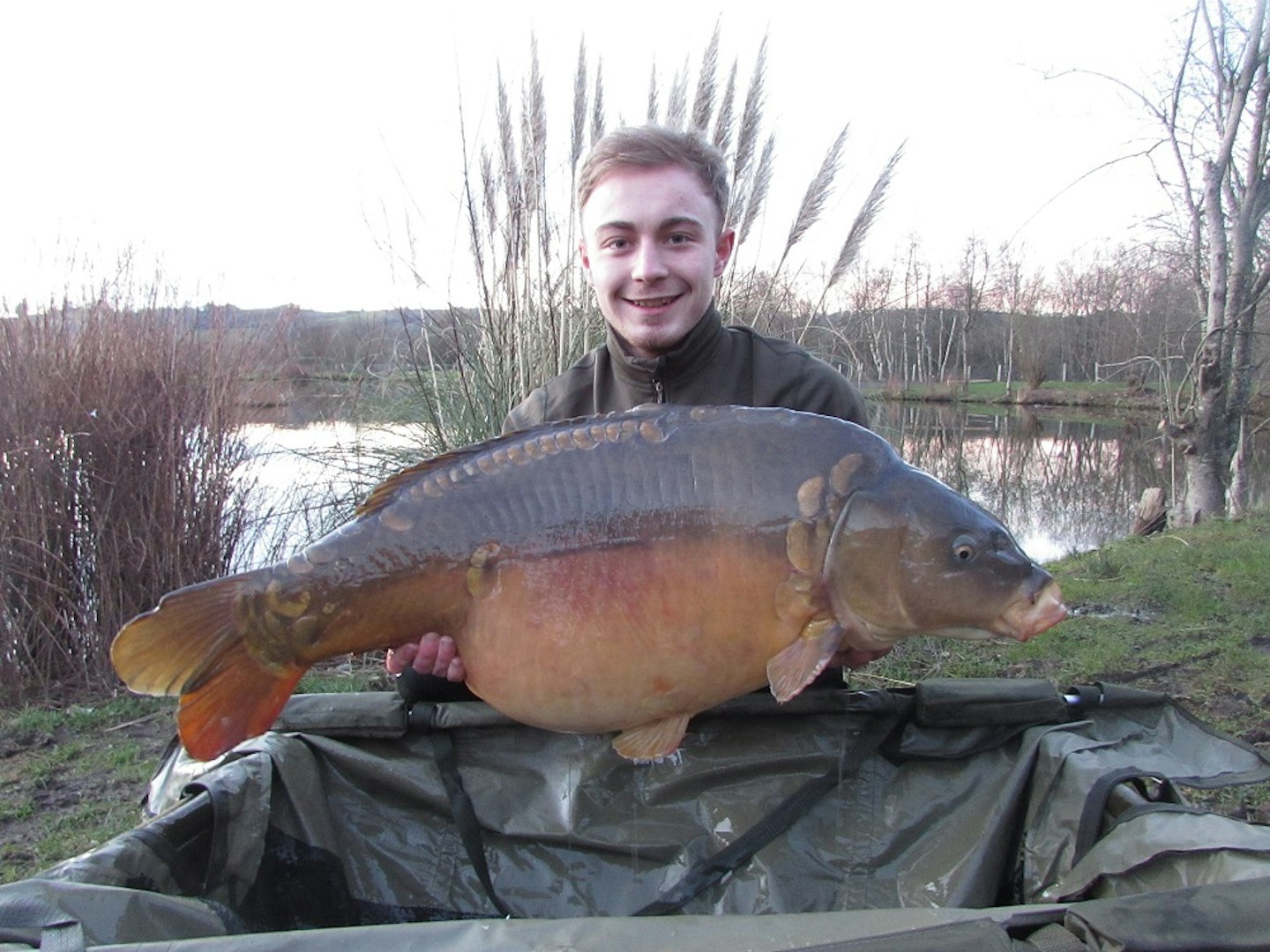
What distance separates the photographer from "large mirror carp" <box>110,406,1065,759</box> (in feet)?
3.77

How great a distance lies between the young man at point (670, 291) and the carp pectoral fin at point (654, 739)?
1.46 feet

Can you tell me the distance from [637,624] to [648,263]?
738 millimetres

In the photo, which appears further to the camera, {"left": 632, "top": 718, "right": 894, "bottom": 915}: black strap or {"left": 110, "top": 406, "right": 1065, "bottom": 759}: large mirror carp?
{"left": 632, "top": 718, "right": 894, "bottom": 915}: black strap

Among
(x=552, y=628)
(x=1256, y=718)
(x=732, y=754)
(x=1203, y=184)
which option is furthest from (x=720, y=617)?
(x=1203, y=184)

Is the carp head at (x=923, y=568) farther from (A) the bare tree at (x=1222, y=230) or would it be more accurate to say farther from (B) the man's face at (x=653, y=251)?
(A) the bare tree at (x=1222, y=230)

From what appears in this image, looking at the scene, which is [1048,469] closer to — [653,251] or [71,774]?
[653,251]

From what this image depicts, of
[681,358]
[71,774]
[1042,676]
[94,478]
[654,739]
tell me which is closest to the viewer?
[654,739]

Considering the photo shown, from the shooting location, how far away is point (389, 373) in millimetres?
3982

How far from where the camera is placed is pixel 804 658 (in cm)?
114

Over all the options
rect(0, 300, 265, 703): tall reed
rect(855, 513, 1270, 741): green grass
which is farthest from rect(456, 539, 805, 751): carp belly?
rect(0, 300, 265, 703): tall reed

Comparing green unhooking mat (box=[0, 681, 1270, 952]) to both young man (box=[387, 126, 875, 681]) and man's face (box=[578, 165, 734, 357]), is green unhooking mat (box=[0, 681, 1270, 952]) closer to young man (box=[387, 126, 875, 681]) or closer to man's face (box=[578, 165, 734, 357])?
young man (box=[387, 126, 875, 681])

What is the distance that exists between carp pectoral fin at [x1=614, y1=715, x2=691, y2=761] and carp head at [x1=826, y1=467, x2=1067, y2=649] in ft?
0.84

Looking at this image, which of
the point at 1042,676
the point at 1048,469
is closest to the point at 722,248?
the point at 1042,676

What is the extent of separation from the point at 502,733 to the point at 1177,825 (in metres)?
0.99
